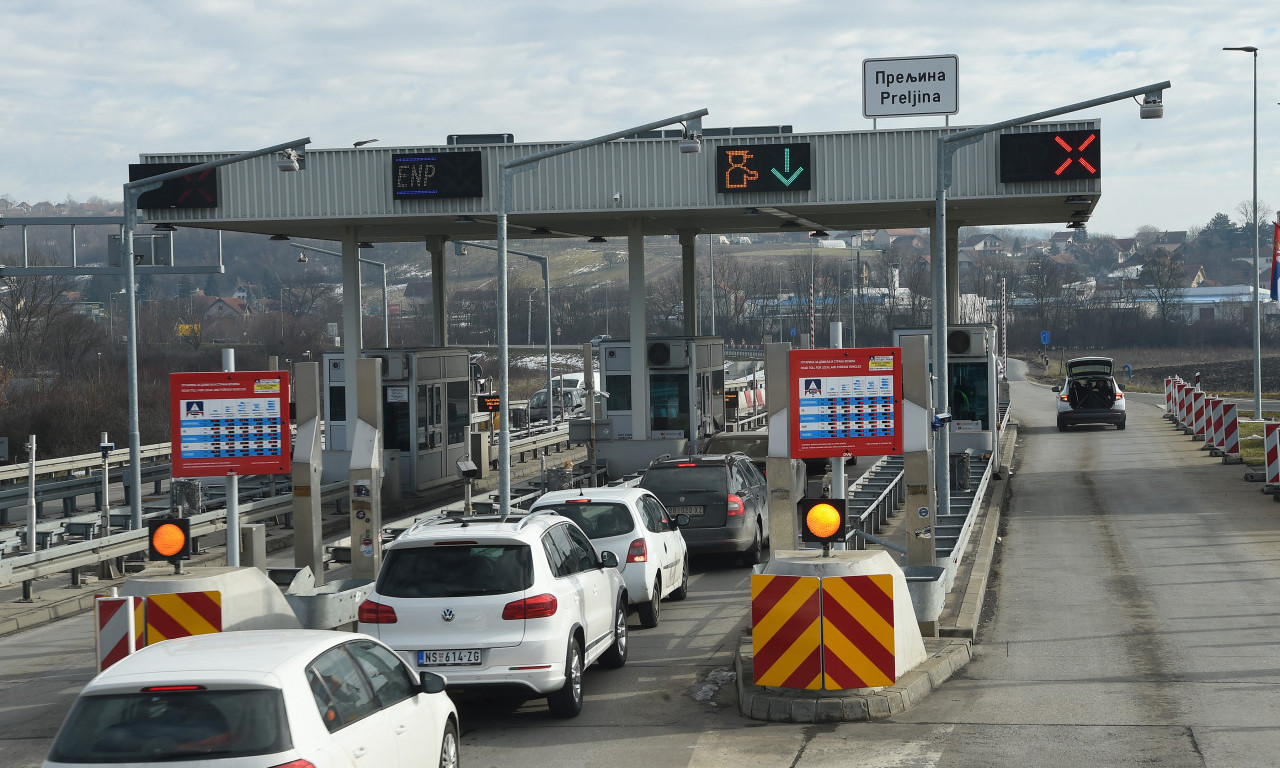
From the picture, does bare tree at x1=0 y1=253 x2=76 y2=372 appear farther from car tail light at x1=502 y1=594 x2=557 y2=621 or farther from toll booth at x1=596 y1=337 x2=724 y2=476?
car tail light at x1=502 y1=594 x2=557 y2=621

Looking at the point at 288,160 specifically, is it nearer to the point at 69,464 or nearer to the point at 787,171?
the point at 787,171

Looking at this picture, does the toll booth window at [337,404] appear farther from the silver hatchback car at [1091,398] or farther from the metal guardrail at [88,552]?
the silver hatchback car at [1091,398]

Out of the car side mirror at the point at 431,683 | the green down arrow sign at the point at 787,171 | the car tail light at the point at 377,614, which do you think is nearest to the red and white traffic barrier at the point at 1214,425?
the green down arrow sign at the point at 787,171

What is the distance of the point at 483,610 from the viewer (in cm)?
1027

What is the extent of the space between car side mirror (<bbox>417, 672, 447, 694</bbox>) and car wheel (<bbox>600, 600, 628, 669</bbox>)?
4.60m

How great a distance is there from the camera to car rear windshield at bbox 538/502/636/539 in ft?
47.5

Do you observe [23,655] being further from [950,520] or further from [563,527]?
[950,520]

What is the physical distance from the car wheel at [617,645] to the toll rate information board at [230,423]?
4241 millimetres

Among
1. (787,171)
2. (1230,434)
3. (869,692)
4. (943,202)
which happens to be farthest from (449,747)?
(1230,434)

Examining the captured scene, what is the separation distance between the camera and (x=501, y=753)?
9.85 metres

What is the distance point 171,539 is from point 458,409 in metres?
20.0

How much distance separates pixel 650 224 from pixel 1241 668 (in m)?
23.1

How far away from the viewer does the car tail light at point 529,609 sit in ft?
33.6

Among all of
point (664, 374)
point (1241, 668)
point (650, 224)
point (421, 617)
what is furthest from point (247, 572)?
point (650, 224)
